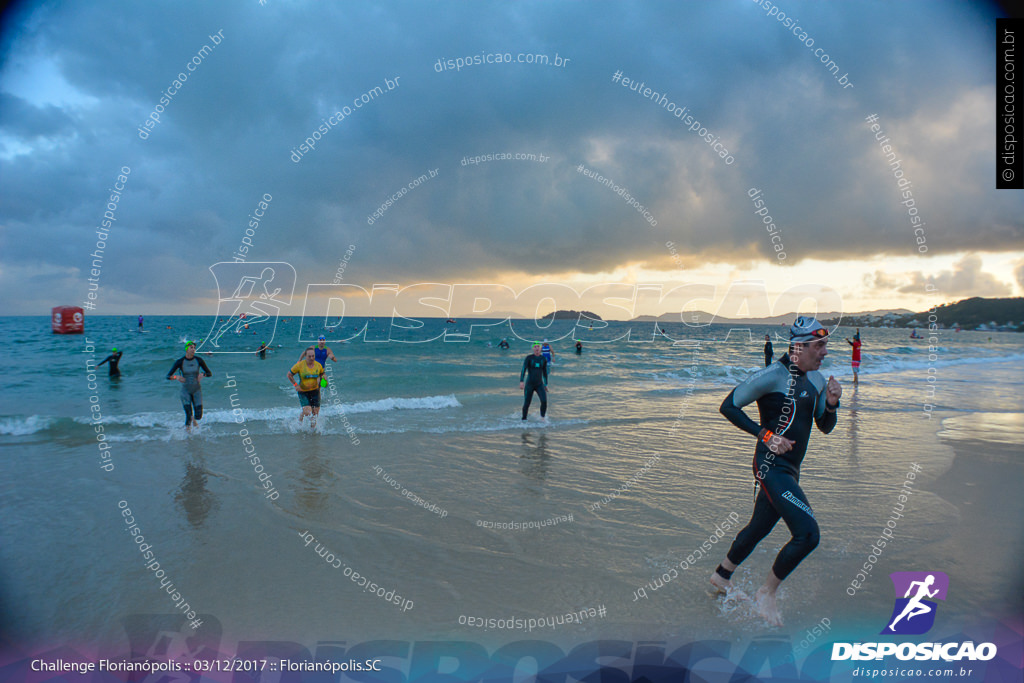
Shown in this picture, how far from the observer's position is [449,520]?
6145 mm

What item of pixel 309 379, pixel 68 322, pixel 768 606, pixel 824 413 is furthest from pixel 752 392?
pixel 68 322

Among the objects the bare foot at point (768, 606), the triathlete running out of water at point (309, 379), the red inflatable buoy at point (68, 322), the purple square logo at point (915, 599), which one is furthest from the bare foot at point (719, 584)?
the red inflatable buoy at point (68, 322)

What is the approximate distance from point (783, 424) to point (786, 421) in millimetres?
36

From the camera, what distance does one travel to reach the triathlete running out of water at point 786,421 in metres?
3.79

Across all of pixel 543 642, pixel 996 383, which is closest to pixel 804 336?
pixel 543 642

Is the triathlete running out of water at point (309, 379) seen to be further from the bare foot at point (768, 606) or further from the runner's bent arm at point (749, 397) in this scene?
the bare foot at point (768, 606)

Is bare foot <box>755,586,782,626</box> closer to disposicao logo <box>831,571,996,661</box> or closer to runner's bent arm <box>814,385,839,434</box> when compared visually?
disposicao logo <box>831,571,996,661</box>

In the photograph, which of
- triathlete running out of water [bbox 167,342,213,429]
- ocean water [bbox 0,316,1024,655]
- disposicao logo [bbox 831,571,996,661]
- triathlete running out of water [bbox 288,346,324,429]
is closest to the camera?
disposicao logo [bbox 831,571,996,661]

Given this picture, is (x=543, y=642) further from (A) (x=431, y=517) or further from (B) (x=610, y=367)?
(B) (x=610, y=367)

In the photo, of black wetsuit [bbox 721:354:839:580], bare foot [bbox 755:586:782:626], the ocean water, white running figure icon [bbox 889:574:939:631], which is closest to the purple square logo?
white running figure icon [bbox 889:574:939:631]

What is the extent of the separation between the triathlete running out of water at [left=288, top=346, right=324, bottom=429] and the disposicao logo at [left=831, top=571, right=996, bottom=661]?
10744 mm

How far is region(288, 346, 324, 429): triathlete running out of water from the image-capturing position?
11.5 meters

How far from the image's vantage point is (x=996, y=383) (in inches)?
899

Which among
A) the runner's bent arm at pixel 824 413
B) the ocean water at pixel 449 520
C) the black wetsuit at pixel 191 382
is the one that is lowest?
the ocean water at pixel 449 520
